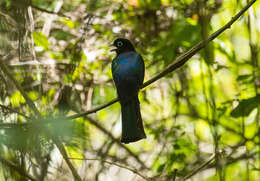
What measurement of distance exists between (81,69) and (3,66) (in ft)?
6.23

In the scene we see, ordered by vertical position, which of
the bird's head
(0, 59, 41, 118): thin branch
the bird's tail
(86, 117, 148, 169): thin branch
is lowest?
(86, 117, 148, 169): thin branch

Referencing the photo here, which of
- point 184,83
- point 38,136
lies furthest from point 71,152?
point 184,83

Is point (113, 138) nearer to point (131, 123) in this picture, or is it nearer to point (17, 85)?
point (131, 123)

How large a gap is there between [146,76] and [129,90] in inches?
41.7

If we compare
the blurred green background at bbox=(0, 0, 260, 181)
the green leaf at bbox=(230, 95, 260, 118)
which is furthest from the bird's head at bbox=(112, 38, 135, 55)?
the green leaf at bbox=(230, 95, 260, 118)

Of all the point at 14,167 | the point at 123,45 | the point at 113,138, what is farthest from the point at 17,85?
the point at 113,138

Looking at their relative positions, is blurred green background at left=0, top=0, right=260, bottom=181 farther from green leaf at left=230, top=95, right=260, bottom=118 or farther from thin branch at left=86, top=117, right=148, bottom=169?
green leaf at left=230, top=95, right=260, bottom=118

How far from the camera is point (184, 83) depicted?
4707 mm

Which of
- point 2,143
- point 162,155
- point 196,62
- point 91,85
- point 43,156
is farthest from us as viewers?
point 91,85

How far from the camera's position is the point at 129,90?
12.0 ft

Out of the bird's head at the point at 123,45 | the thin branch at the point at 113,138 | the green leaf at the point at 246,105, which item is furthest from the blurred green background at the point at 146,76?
the green leaf at the point at 246,105

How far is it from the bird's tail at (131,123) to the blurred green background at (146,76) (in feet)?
1.22

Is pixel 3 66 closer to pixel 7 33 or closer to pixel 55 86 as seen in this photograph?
pixel 7 33

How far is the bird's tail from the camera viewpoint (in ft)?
11.0
